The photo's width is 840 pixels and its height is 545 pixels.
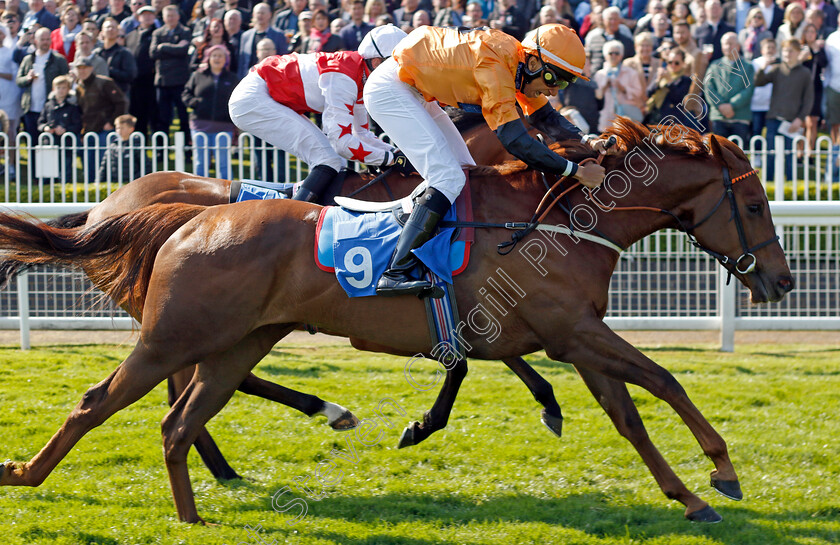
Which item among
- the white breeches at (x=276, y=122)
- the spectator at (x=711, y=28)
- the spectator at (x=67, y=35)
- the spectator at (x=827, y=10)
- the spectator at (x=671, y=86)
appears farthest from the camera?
the spectator at (x=67, y=35)

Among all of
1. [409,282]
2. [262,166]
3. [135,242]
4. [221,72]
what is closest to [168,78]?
[221,72]

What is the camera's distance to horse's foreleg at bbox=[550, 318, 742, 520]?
4.30 meters

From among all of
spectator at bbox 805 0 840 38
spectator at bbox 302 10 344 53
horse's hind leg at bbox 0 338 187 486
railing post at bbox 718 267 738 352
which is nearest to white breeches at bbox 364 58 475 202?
horse's hind leg at bbox 0 338 187 486

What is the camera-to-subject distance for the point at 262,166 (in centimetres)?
881

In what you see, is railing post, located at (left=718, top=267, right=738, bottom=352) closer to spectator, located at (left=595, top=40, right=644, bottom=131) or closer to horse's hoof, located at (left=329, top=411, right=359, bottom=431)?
spectator, located at (left=595, top=40, right=644, bottom=131)

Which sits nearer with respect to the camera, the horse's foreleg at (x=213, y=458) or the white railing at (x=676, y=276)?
the horse's foreleg at (x=213, y=458)

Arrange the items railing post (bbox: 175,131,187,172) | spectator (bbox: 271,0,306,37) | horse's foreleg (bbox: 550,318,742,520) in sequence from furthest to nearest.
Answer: spectator (bbox: 271,0,306,37), railing post (bbox: 175,131,187,172), horse's foreleg (bbox: 550,318,742,520)

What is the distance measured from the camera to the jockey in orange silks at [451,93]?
4.32 meters

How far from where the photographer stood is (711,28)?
37.3 feet

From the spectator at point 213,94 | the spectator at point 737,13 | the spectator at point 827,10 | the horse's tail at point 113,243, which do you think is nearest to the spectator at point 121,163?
the spectator at point 213,94

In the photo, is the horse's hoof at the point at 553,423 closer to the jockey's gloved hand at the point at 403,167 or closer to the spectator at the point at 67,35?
the jockey's gloved hand at the point at 403,167

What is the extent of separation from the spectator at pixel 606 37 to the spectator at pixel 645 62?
512mm

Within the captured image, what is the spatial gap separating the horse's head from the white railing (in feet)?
12.7

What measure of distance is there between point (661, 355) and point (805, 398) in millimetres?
1589
